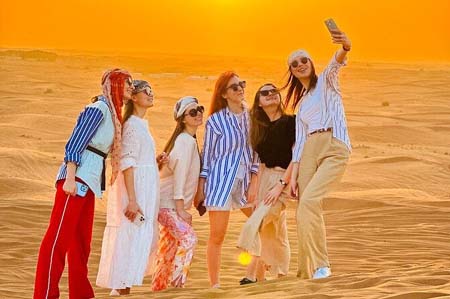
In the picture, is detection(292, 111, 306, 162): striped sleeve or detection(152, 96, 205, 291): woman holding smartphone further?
detection(152, 96, 205, 291): woman holding smartphone

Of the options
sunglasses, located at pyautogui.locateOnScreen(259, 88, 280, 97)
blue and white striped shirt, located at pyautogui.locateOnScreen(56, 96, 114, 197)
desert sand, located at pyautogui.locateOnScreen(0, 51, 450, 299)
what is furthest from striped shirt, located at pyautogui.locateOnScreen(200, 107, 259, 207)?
blue and white striped shirt, located at pyautogui.locateOnScreen(56, 96, 114, 197)

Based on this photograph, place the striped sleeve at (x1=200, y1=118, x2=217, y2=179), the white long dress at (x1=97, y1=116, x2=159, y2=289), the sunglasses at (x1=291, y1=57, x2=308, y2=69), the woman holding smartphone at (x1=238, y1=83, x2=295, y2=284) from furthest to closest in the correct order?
the striped sleeve at (x1=200, y1=118, x2=217, y2=179) → the woman holding smartphone at (x1=238, y1=83, x2=295, y2=284) → the sunglasses at (x1=291, y1=57, x2=308, y2=69) → the white long dress at (x1=97, y1=116, x2=159, y2=289)

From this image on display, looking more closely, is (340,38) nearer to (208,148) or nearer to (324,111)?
(324,111)

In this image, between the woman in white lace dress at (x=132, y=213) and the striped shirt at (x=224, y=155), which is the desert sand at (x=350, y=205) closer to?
the woman in white lace dress at (x=132, y=213)

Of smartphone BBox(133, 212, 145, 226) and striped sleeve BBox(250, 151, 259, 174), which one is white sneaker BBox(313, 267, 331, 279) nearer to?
striped sleeve BBox(250, 151, 259, 174)

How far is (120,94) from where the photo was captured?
8.11m

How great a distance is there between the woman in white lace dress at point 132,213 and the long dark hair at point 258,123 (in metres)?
0.82

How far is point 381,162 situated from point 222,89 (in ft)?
37.4

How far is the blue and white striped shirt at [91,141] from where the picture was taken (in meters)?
7.82

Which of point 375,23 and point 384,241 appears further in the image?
point 375,23

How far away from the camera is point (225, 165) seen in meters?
8.62

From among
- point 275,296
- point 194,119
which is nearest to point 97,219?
point 194,119

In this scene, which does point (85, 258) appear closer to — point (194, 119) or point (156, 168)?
point (156, 168)

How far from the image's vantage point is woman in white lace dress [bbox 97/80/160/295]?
815cm
